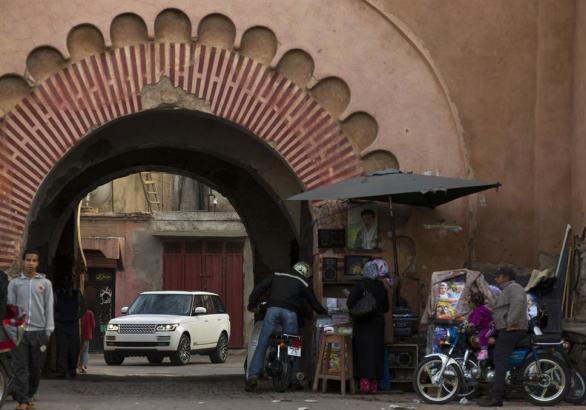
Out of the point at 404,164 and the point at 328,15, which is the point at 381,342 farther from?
the point at 328,15

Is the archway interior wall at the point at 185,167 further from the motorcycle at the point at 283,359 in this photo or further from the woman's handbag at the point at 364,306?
the woman's handbag at the point at 364,306

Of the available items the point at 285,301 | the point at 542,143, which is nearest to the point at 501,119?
the point at 542,143

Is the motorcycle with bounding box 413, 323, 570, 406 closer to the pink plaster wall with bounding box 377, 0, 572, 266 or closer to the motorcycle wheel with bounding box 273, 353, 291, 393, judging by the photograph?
the motorcycle wheel with bounding box 273, 353, 291, 393

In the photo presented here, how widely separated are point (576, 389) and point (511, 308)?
1012 millimetres

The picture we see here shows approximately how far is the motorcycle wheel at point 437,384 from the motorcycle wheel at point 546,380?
66 centimetres

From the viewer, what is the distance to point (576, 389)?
41.0ft

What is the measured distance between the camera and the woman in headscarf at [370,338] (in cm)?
1391

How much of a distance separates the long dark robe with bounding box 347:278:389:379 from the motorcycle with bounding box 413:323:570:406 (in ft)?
3.85

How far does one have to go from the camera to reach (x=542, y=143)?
590 inches

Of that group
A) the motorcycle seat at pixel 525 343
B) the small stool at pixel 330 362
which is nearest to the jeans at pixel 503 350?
the motorcycle seat at pixel 525 343

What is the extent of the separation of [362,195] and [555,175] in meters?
2.68

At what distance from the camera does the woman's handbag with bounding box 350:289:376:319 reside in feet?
45.4

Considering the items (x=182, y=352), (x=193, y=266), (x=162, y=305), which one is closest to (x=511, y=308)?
(x=182, y=352)

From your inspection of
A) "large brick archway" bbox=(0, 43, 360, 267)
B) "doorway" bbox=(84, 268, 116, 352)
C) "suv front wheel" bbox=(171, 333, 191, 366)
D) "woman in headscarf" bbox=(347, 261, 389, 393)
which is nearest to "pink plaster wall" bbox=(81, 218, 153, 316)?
"doorway" bbox=(84, 268, 116, 352)
